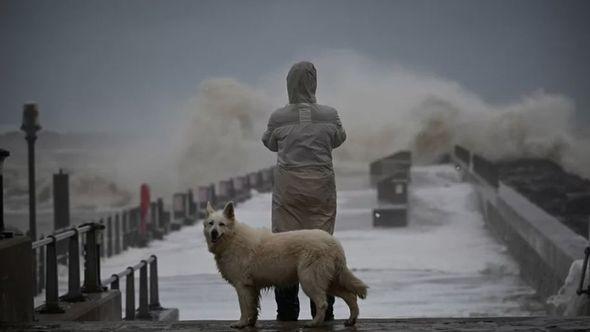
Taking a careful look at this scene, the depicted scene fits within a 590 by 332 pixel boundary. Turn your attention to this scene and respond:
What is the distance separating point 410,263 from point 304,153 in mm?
11631

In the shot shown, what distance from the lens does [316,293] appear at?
5.50 meters

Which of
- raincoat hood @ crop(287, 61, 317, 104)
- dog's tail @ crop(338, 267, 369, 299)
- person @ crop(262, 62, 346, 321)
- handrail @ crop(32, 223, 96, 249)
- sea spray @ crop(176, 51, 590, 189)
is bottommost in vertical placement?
dog's tail @ crop(338, 267, 369, 299)

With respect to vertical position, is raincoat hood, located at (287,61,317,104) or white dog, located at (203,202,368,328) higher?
raincoat hood, located at (287,61,317,104)

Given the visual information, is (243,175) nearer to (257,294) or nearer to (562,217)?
(562,217)

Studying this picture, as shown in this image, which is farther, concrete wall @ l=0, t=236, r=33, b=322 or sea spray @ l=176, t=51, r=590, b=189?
sea spray @ l=176, t=51, r=590, b=189

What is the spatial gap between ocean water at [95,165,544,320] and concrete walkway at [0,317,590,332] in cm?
514

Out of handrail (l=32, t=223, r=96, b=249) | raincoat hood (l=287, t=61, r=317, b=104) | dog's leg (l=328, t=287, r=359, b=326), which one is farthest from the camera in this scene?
handrail (l=32, t=223, r=96, b=249)

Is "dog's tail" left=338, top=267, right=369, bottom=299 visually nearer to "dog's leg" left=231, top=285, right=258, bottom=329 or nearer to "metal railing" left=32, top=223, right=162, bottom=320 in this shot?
"dog's leg" left=231, top=285, right=258, bottom=329

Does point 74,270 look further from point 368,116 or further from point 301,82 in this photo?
point 368,116

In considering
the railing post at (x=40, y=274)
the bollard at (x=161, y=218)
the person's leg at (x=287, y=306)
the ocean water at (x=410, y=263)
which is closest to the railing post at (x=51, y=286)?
the person's leg at (x=287, y=306)

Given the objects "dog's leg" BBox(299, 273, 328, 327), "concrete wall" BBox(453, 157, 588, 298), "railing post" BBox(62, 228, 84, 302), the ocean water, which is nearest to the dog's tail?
"dog's leg" BBox(299, 273, 328, 327)

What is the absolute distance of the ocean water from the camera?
1320 centimetres

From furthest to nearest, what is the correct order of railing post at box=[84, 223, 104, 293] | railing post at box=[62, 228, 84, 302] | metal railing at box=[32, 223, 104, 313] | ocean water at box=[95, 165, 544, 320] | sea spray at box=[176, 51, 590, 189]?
1. sea spray at box=[176, 51, 590, 189]
2. ocean water at box=[95, 165, 544, 320]
3. railing post at box=[84, 223, 104, 293]
4. railing post at box=[62, 228, 84, 302]
5. metal railing at box=[32, 223, 104, 313]

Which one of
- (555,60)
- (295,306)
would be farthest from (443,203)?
(295,306)
